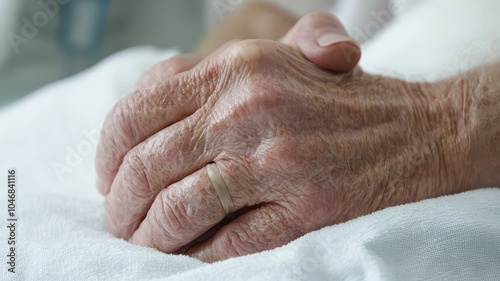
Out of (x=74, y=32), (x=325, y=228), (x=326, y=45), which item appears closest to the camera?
(x=325, y=228)

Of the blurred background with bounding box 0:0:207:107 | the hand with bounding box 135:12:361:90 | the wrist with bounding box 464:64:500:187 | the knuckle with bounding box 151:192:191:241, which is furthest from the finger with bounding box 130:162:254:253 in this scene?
the blurred background with bounding box 0:0:207:107

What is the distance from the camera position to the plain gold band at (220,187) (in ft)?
1.51

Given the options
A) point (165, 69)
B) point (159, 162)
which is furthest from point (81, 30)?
point (159, 162)

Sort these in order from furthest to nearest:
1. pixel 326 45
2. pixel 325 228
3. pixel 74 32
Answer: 1. pixel 74 32
2. pixel 326 45
3. pixel 325 228

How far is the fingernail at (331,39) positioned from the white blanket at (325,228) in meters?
0.12

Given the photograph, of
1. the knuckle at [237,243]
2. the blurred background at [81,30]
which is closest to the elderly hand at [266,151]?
the knuckle at [237,243]

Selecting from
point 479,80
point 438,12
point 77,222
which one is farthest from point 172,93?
point 438,12

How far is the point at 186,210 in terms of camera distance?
465 millimetres

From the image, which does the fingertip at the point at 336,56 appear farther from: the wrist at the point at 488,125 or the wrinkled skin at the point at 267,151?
the wrist at the point at 488,125

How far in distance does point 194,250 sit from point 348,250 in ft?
0.48

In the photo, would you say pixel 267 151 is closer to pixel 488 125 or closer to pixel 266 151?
pixel 266 151

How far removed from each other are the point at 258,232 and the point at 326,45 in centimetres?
20

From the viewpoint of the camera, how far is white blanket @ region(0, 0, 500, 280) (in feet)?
1.31

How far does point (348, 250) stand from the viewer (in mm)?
404
